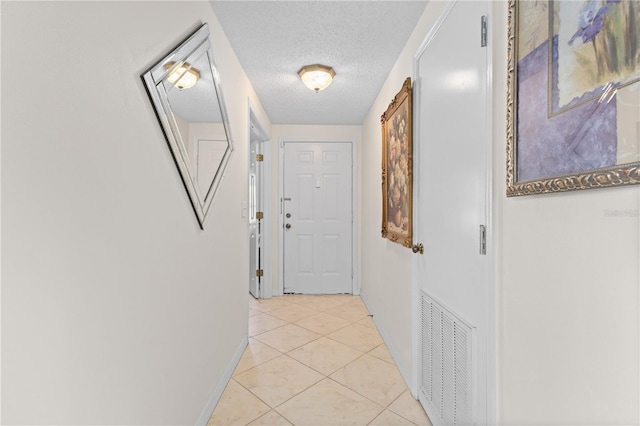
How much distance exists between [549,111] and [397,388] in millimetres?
1855

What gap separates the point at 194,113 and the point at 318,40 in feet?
3.48

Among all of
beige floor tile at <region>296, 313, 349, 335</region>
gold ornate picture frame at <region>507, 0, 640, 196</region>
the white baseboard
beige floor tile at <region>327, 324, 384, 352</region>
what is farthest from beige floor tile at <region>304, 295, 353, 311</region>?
gold ornate picture frame at <region>507, 0, 640, 196</region>

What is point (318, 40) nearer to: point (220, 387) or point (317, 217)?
point (220, 387)

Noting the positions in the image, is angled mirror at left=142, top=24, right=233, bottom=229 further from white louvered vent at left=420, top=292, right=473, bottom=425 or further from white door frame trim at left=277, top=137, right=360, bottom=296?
white door frame trim at left=277, top=137, right=360, bottom=296

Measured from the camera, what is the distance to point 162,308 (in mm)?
1266

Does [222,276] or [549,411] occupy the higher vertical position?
[222,276]

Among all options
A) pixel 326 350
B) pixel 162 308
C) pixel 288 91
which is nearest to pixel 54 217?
pixel 162 308

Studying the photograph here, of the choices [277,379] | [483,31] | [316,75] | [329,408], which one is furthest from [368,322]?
[483,31]

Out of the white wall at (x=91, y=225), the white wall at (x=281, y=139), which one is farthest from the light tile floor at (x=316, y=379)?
the white wall at (x=281, y=139)

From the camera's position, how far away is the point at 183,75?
1469 mm

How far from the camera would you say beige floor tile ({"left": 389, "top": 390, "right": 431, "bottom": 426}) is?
176 cm

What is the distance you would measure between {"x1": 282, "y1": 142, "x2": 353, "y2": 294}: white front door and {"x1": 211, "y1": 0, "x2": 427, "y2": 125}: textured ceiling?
45.5 inches

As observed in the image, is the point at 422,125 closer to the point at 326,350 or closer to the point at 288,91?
the point at 288,91

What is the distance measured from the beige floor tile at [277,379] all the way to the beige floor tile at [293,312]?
98 centimetres
